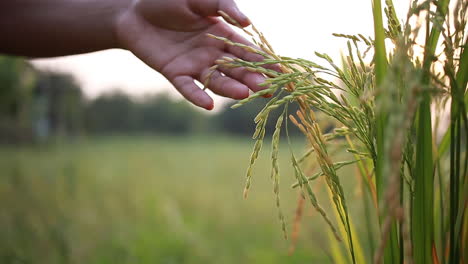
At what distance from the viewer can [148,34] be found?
4.51 feet

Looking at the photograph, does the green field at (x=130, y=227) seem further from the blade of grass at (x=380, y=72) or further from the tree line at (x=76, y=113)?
the tree line at (x=76, y=113)

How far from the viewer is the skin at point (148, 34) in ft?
3.77

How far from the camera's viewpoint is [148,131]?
30.0 meters

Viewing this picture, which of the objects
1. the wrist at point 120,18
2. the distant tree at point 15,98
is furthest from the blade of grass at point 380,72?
the distant tree at point 15,98

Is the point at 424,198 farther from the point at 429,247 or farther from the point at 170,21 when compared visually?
the point at 170,21

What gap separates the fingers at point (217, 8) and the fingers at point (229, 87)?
0.15 m

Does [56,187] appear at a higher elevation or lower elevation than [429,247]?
lower

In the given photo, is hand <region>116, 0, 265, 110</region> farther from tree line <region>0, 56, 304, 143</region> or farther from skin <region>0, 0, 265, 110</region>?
tree line <region>0, 56, 304, 143</region>

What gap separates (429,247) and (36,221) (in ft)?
9.08

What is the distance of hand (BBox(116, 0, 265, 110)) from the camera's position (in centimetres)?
111

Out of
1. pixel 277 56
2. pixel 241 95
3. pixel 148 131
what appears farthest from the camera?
pixel 148 131

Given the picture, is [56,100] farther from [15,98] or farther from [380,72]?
[380,72]

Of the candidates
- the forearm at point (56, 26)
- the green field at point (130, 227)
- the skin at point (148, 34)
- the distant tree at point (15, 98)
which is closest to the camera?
the skin at point (148, 34)

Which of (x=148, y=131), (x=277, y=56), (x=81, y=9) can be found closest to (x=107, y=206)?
(x=81, y=9)
